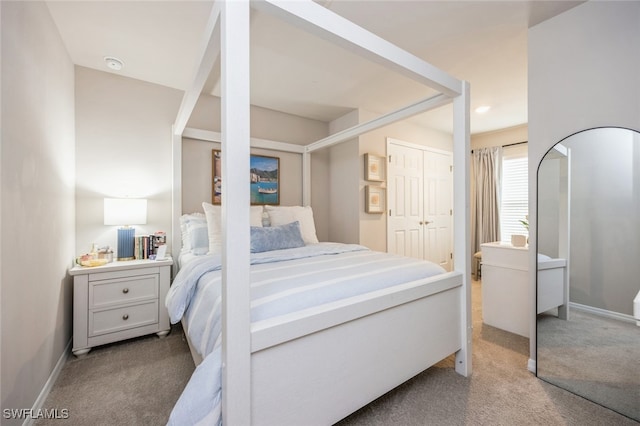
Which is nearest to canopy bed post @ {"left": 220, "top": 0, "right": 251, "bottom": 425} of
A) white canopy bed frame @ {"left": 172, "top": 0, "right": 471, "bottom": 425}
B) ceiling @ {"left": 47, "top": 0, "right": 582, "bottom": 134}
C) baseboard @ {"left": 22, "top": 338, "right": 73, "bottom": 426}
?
white canopy bed frame @ {"left": 172, "top": 0, "right": 471, "bottom": 425}

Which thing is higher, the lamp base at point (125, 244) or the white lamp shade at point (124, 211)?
the white lamp shade at point (124, 211)

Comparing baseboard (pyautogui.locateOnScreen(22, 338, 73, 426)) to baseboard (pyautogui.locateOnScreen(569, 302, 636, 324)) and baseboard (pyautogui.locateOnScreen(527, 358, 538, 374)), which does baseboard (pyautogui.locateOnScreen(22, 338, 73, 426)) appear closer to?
baseboard (pyautogui.locateOnScreen(527, 358, 538, 374))

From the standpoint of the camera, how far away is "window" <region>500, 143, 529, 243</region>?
422 centimetres

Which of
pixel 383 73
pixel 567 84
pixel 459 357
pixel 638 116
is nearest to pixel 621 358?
pixel 459 357

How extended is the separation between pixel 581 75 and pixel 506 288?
6.04 ft

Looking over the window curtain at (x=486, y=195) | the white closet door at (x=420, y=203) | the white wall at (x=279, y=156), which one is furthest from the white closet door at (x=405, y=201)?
the window curtain at (x=486, y=195)

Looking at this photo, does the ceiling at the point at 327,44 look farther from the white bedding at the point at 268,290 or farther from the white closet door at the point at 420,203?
the white bedding at the point at 268,290

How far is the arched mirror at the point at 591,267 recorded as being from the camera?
5.14ft

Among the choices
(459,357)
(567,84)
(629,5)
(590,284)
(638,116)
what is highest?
(629,5)

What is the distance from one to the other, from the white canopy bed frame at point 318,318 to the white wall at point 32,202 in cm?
84

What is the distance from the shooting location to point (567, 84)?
1.79 meters

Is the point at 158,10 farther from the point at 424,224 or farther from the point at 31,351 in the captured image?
the point at 424,224

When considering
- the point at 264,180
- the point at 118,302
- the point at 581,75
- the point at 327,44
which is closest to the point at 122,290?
the point at 118,302

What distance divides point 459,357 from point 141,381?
84.8 inches
